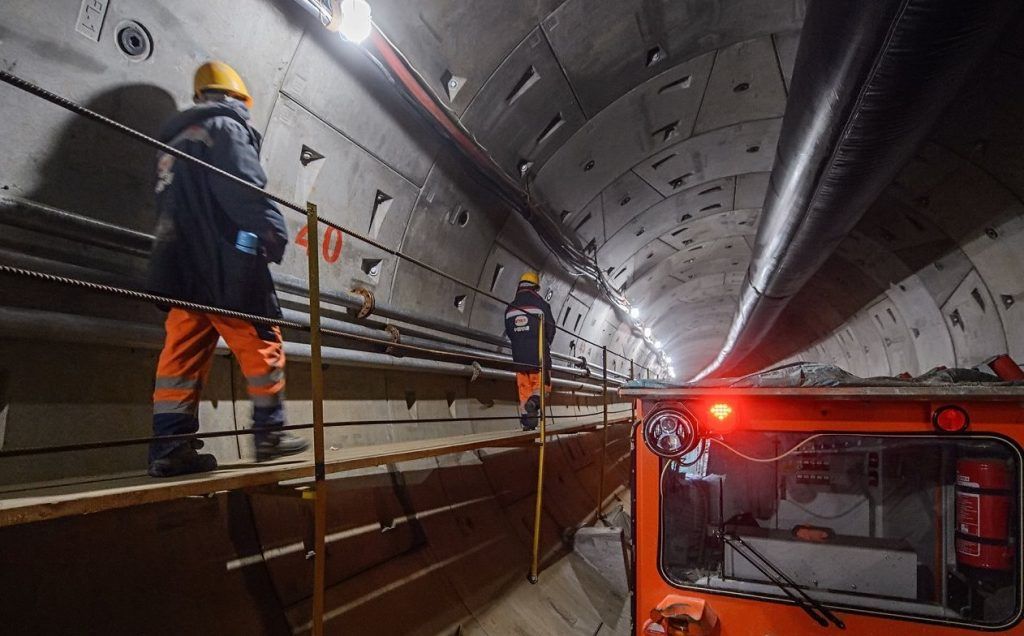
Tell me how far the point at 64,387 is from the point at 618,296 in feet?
30.0

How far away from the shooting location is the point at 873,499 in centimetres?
266

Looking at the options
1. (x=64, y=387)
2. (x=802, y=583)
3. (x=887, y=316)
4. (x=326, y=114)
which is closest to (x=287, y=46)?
(x=326, y=114)

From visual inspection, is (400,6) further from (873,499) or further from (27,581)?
(873,499)

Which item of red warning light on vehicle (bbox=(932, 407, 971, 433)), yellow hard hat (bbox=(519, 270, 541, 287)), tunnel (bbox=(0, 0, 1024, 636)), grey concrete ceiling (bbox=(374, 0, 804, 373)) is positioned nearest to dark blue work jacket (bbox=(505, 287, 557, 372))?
yellow hard hat (bbox=(519, 270, 541, 287))

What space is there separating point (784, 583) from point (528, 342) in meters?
3.80

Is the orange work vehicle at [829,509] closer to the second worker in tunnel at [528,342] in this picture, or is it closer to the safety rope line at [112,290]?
the safety rope line at [112,290]

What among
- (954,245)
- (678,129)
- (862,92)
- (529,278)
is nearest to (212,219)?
(862,92)

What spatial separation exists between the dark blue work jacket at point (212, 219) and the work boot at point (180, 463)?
2.17 ft

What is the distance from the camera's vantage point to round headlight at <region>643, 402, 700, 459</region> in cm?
253

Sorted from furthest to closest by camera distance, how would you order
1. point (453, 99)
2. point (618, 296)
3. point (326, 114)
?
point (618, 296), point (453, 99), point (326, 114)

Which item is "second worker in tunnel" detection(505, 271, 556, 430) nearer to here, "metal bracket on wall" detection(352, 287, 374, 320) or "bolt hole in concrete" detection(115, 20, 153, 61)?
"metal bracket on wall" detection(352, 287, 374, 320)

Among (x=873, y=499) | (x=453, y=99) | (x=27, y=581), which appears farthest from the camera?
(x=453, y=99)

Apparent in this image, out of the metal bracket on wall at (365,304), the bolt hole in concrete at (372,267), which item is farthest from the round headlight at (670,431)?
the bolt hole in concrete at (372,267)

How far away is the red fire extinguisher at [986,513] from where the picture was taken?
2.23 metres
